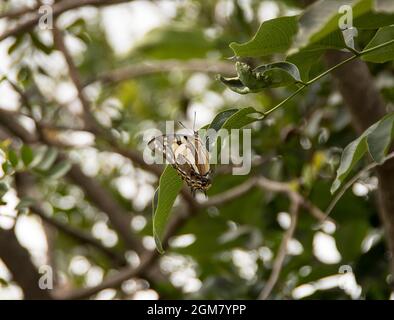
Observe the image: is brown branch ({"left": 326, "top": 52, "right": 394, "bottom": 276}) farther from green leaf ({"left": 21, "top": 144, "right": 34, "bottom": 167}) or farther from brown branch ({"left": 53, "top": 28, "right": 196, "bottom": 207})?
green leaf ({"left": 21, "top": 144, "right": 34, "bottom": 167})

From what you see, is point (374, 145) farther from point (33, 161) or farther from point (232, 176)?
point (232, 176)

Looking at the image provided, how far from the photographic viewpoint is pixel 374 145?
2.17ft

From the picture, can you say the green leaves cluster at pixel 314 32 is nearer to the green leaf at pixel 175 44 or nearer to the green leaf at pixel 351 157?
the green leaf at pixel 351 157

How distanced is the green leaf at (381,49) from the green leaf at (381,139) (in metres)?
0.05

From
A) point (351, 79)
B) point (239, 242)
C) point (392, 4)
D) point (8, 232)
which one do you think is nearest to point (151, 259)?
point (239, 242)

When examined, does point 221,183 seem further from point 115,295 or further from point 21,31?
point 21,31

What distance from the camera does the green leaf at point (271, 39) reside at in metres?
0.62

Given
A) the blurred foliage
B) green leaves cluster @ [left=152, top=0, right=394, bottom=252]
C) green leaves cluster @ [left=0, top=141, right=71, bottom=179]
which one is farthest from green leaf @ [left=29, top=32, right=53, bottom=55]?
green leaves cluster @ [left=152, top=0, right=394, bottom=252]

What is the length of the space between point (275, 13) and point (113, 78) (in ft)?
1.81

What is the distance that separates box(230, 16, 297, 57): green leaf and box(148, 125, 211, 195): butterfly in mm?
105

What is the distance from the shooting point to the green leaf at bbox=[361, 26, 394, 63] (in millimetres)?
668

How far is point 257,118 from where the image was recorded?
68cm

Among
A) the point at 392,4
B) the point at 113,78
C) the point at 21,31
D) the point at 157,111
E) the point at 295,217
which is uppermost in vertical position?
the point at 157,111

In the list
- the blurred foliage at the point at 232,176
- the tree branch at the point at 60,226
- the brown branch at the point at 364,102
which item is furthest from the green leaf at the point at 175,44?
the brown branch at the point at 364,102
